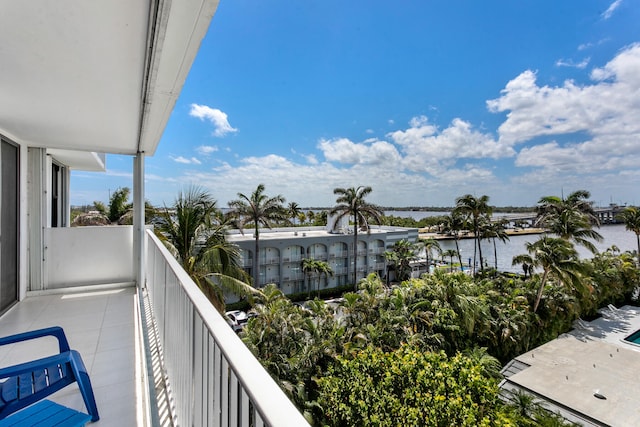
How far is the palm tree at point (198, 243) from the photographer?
236 inches

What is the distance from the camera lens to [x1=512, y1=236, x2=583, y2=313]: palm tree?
1285cm

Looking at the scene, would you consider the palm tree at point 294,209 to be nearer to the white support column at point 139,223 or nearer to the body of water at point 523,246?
the body of water at point 523,246

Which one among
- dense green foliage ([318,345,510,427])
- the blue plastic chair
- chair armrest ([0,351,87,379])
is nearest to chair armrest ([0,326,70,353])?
the blue plastic chair

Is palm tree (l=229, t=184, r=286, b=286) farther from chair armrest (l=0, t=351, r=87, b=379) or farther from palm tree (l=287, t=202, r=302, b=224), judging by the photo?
palm tree (l=287, t=202, r=302, b=224)

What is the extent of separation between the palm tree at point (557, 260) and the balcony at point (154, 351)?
15.7 metres

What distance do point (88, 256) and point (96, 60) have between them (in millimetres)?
3851

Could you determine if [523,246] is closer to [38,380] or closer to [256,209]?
[256,209]

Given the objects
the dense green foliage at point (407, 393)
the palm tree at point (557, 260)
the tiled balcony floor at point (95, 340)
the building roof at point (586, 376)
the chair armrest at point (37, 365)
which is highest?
the chair armrest at point (37, 365)

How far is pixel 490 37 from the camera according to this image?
88.0 feet

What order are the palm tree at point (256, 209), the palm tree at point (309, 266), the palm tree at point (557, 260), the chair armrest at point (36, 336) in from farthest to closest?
the palm tree at point (309, 266) → the palm tree at point (256, 209) → the palm tree at point (557, 260) → the chair armrest at point (36, 336)

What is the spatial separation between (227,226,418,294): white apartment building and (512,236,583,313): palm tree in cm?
953

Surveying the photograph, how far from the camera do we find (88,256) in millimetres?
4656

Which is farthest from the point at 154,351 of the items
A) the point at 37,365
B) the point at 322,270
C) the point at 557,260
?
the point at 322,270

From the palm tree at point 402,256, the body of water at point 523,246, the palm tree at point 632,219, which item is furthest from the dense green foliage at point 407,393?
the palm tree at point 632,219
